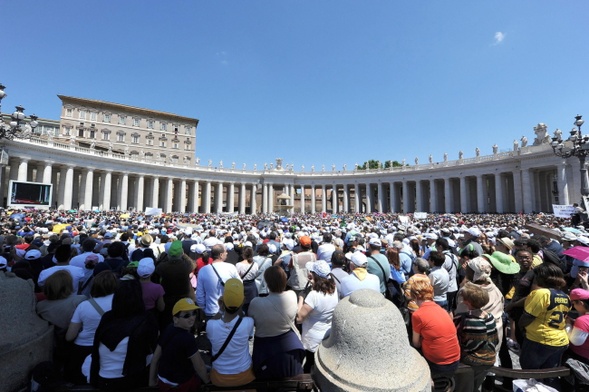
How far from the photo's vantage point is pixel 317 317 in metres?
3.91

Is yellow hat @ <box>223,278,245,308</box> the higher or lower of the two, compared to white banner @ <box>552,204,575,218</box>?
lower

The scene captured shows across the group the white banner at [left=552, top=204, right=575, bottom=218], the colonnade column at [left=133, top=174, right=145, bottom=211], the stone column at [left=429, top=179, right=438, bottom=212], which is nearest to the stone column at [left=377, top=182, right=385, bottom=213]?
the stone column at [left=429, top=179, right=438, bottom=212]

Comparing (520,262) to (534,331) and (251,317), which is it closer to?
(534,331)

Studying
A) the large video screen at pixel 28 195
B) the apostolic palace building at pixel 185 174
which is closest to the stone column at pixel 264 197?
the apostolic palace building at pixel 185 174

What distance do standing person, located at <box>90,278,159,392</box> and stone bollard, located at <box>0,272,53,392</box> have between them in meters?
0.59

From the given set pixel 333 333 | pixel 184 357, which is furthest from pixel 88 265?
pixel 333 333

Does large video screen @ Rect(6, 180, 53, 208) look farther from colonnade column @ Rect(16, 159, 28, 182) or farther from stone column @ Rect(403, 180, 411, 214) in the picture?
stone column @ Rect(403, 180, 411, 214)

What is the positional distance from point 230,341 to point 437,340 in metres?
2.24

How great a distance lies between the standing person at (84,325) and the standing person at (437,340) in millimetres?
3651

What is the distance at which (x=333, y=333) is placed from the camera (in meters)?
2.35

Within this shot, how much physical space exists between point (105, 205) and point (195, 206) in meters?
16.4

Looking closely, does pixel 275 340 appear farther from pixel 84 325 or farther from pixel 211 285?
pixel 211 285

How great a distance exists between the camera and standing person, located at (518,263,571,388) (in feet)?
11.8

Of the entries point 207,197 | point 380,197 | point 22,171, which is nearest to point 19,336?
point 22,171
